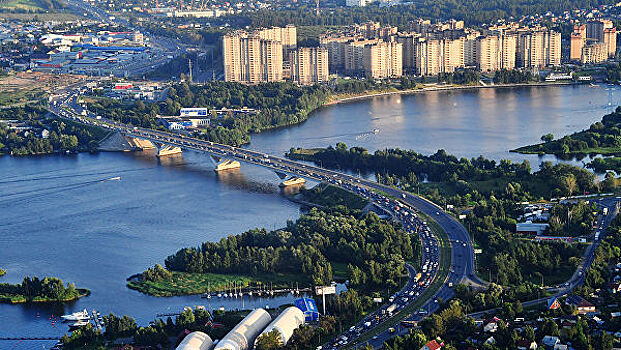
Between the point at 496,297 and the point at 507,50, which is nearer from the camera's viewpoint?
the point at 496,297

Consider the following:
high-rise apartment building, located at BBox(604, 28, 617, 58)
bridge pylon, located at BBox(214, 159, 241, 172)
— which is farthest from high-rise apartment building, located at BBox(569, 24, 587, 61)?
bridge pylon, located at BBox(214, 159, 241, 172)

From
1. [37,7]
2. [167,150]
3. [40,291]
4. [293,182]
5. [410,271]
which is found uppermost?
[37,7]

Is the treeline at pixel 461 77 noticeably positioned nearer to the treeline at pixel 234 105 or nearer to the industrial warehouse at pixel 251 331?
the treeline at pixel 234 105

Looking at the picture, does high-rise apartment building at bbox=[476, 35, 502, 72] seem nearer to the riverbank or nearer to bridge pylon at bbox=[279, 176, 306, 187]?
bridge pylon at bbox=[279, 176, 306, 187]

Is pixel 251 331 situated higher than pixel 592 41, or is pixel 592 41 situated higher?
pixel 592 41

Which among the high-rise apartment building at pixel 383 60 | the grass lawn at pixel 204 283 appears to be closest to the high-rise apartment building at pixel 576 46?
the high-rise apartment building at pixel 383 60

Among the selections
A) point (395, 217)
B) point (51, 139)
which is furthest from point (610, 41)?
point (395, 217)

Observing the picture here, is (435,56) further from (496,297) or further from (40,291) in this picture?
(496,297)
